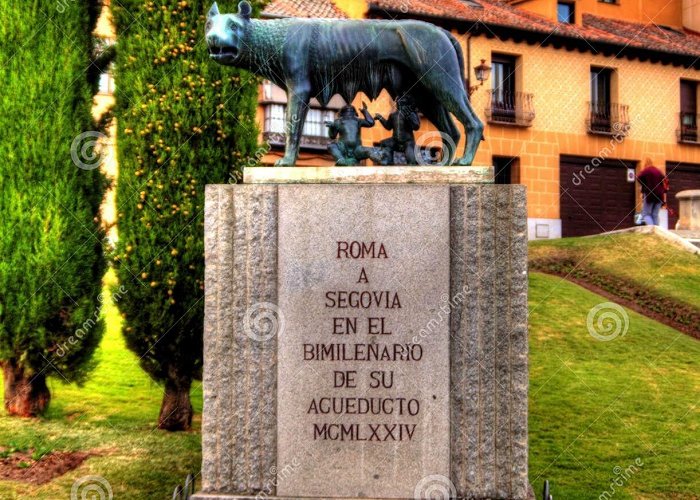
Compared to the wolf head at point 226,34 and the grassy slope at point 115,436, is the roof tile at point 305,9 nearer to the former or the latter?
the grassy slope at point 115,436

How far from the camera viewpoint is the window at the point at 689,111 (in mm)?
31250

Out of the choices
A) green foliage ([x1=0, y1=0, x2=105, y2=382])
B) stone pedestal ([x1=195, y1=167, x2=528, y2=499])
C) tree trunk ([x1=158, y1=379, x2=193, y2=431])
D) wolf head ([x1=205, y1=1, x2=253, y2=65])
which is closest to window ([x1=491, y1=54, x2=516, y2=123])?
green foliage ([x1=0, y1=0, x2=105, y2=382])

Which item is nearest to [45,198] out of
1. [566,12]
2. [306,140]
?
[306,140]

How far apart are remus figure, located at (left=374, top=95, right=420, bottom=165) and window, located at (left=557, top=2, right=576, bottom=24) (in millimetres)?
26248

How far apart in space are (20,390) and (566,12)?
2630 centimetres

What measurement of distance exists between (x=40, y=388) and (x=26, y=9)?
4022 millimetres

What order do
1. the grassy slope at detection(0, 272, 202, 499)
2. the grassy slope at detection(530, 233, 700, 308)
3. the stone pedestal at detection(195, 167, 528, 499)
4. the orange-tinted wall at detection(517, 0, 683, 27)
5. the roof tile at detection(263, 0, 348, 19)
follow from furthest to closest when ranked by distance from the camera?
the orange-tinted wall at detection(517, 0, 683, 27) → the roof tile at detection(263, 0, 348, 19) → the grassy slope at detection(530, 233, 700, 308) → the grassy slope at detection(0, 272, 202, 499) → the stone pedestal at detection(195, 167, 528, 499)

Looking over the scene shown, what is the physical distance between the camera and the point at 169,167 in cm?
878

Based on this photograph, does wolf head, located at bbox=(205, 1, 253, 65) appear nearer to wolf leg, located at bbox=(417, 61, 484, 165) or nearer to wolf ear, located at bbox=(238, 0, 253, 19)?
wolf ear, located at bbox=(238, 0, 253, 19)

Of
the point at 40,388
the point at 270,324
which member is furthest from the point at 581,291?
the point at 270,324

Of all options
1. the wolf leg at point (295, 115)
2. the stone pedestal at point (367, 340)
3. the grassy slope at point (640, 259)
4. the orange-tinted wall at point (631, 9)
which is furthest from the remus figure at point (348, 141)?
the orange-tinted wall at point (631, 9)

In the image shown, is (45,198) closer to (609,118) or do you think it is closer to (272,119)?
(272,119)

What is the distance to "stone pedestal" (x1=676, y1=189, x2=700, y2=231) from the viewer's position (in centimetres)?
2050

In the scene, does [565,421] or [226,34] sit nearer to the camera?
[226,34]
